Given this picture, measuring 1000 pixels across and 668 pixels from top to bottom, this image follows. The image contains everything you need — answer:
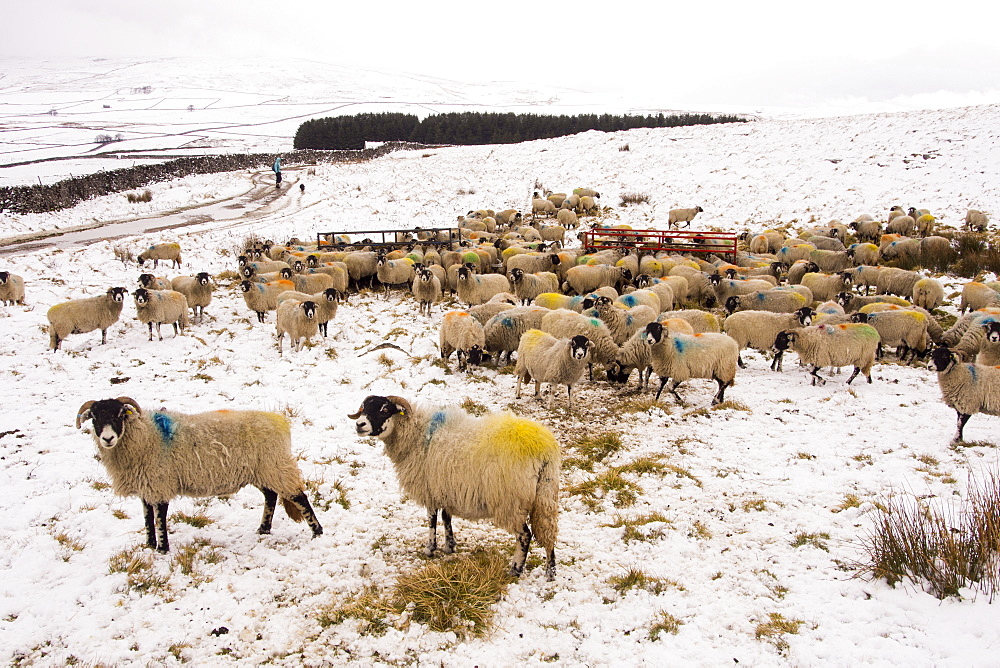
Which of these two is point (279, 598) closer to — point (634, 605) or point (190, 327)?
point (634, 605)

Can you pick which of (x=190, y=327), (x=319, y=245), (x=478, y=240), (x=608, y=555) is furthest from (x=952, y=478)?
(x=319, y=245)

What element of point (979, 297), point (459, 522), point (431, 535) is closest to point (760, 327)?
point (979, 297)

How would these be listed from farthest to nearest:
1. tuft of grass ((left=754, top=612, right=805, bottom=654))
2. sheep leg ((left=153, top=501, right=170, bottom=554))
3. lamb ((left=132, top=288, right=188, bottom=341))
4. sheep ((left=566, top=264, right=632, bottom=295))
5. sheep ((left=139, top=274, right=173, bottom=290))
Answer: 1. sheep ((left=566, top=264, right=632, bottom=295))
2. sheep ((left=139, top=274, right=173, bottom=290))
3. lamb ((left=132, top=288, right=188, bottom=341))
4. sheep leg ((left=153, top=501, right=170, bottom=554))
5. tuft of grass ((left=754, top=612, right=805, bottom=654))

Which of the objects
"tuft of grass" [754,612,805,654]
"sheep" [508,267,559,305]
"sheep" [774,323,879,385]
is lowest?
"tuft of grass" [754,612,805,654]

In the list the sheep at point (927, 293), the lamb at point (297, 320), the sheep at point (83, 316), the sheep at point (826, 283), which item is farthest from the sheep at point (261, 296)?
the sheep at point (927, 293)

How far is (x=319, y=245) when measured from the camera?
22453 mm

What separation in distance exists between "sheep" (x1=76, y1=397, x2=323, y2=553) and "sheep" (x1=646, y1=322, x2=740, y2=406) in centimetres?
671

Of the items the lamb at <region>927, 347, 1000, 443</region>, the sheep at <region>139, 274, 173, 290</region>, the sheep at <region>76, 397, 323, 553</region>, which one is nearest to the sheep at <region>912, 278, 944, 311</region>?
the lamb at <region>927, 347, 1000, 443</region>

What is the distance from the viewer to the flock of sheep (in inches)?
205

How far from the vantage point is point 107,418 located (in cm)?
494

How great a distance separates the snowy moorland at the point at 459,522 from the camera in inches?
168

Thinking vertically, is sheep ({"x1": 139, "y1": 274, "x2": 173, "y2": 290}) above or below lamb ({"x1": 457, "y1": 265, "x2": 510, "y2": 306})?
above

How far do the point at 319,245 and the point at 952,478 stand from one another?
21.7m

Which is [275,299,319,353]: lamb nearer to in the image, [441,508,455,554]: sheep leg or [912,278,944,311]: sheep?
[441,508,455,554]: sheep leg
